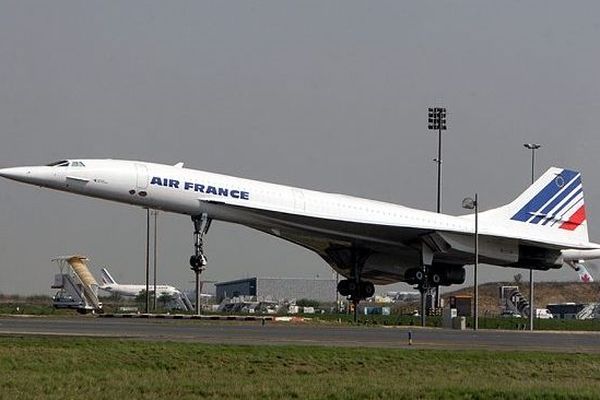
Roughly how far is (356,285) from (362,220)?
6443 mm

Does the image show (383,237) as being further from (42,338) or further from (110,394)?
(110,394)

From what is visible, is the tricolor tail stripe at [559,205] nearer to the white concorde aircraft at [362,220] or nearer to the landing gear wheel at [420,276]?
the white concorde aircraft at [362,220]

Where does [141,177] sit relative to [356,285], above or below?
above

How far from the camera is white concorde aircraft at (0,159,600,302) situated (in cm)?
4312

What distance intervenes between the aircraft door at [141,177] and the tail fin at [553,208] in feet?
66.9

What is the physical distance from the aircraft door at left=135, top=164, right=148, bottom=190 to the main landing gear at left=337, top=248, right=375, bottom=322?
14587 millimetres

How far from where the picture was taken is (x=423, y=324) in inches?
1994

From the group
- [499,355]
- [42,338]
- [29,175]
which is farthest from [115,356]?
[29,175]

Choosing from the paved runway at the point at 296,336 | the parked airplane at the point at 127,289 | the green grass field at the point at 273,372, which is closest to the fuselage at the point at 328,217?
the paved runway at the point at 296,336

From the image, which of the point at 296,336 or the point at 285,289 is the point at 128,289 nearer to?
the point at 285,289

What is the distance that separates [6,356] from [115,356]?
2.38m

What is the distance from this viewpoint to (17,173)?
138 feet

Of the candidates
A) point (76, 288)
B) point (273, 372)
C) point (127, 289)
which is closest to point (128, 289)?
point (127, 289)

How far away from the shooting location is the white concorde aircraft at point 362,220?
43.1m
